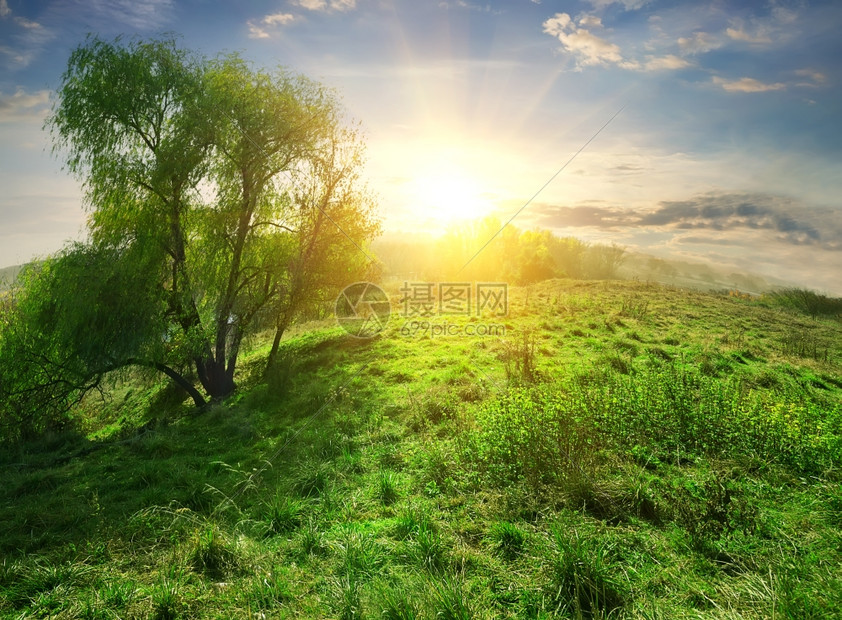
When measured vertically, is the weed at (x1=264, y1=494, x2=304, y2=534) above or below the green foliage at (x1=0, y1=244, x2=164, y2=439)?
below

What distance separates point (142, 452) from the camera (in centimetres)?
1087

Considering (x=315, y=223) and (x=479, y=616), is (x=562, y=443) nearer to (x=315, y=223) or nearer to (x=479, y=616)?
(x=479, y=616)

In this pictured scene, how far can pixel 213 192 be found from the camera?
15680mm

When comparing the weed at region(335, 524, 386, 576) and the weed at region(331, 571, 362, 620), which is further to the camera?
the weed at region(335, 524, 386, 576)

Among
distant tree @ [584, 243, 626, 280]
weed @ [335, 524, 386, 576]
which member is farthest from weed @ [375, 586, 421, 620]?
distant tree @ [584, 243, 626, 280]

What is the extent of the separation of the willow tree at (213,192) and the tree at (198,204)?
5cm

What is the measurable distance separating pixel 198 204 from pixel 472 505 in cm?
1495

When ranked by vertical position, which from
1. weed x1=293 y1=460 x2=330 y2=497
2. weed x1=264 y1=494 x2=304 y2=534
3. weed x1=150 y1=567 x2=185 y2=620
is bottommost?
weed x1=293 y1=460 x2=330 y2=497

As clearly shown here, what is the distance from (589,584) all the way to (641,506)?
2002mm

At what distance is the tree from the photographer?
533 inches

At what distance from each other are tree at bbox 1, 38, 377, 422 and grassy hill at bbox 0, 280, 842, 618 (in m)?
4.67

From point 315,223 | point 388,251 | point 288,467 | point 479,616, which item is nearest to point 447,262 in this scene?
point 315,223

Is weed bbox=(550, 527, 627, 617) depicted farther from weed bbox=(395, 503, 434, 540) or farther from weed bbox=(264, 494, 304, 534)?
weed bbox=(264, 494, 304, 534)

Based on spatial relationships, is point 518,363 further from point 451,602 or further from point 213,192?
point 213,192
